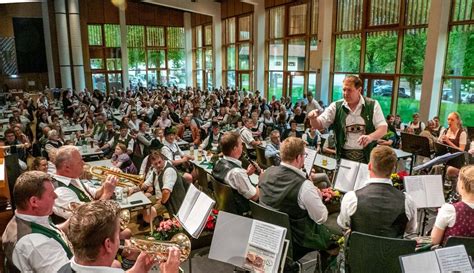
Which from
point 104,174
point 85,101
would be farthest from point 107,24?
point 104,174

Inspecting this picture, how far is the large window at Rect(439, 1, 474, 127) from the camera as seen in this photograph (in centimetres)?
881

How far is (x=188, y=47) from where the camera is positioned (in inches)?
964

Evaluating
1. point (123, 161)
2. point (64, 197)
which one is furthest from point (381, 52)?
point (64, 197)

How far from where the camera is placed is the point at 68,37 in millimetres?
20406

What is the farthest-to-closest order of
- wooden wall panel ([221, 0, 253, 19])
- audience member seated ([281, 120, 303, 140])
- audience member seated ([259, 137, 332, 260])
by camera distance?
1. wooden wall panel ([221, 0, 253, 19])
2. audience member seated ([281, 120, 303, 140])
3. audience member seated ([259, 137, 332, 260])

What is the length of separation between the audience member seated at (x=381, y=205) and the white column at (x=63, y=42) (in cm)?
2090

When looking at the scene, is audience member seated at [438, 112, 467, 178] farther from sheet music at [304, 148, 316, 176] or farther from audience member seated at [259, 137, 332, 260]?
audience member seated at [259, 137, 332, 260]

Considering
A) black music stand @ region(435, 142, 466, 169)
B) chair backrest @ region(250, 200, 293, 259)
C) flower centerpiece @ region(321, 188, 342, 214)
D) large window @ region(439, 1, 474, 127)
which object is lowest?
flower centerpiece @ region(321, 188, 342, 214)

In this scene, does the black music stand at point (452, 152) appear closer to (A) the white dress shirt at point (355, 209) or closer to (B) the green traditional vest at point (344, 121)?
(B) the green traditional vest at point (344, 121)

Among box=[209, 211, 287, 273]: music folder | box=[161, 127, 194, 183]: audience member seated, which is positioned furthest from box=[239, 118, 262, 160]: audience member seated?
box=[209, 211, 287, 273]: music folder

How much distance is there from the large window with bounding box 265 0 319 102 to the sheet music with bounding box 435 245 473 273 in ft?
37.4

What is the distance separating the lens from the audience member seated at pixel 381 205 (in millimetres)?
2670

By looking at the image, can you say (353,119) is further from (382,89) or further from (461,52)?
(382,89)

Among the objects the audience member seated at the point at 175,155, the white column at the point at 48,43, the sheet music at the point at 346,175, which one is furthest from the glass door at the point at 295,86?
the white column at the point at 48,43
